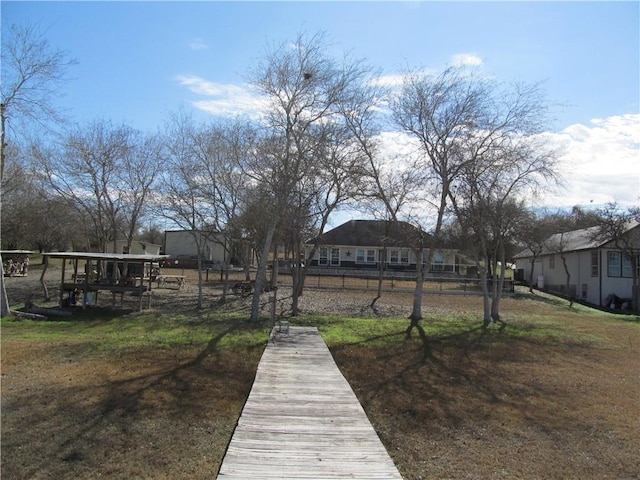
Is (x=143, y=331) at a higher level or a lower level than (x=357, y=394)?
higher

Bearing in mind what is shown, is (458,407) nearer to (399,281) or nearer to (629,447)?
(629,447)

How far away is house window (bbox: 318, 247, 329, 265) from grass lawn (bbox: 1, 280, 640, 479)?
3234 centimetres

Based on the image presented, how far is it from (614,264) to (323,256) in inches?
998

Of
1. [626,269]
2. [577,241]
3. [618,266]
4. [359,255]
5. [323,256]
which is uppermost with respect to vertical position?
[577,241]

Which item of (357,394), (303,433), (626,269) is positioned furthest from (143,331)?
(626,269)

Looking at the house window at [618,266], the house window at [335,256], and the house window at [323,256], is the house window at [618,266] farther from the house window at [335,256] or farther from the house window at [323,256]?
the house window at [323,256]

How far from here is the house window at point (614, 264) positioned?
3312 centimetres

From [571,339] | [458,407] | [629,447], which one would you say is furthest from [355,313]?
[629,447]

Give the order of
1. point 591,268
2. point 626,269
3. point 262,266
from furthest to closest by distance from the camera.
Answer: point 591,268, point 626,269, point 262,266

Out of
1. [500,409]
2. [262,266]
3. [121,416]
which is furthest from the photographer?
A: [262,266]

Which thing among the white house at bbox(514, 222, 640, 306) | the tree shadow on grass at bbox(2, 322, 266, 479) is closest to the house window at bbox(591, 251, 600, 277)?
the white house at bbox(514, 222, 640, 306)

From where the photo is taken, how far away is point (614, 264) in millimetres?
33250

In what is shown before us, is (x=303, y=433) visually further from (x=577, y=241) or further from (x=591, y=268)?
(x=577, y=241)

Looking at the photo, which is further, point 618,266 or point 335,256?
point 335,256
